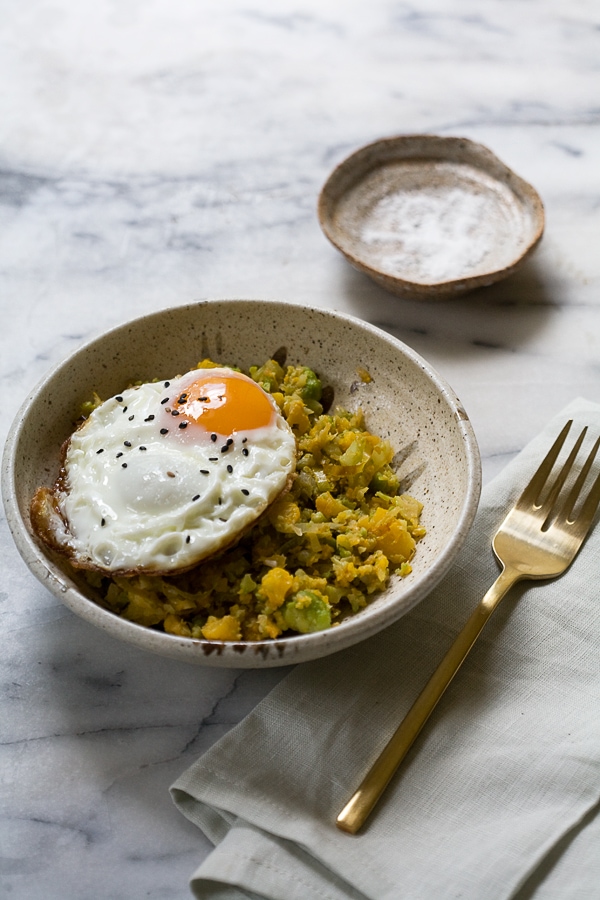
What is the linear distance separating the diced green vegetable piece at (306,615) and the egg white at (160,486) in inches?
11.2

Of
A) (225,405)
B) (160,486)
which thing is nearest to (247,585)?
(160,486)

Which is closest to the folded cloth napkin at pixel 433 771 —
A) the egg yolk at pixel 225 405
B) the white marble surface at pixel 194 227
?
the white marble surface at pixel 194 227

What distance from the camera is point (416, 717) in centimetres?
259

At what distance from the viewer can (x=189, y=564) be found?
261 cm

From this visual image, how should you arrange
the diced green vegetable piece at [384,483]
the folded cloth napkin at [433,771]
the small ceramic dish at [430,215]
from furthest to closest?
the small ceramic dish at [430,215] < the diced green vegetable piece at [384,483] < the folded cloth napkin at [433,771]

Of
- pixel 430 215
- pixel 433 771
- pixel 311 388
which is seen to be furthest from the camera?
pixel 430 215

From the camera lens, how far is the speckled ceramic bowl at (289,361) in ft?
8.00

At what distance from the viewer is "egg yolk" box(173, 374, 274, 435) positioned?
291 centimetres

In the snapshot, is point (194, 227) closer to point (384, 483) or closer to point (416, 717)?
point (384, 483)

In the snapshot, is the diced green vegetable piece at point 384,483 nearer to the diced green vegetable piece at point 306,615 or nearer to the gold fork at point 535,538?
the gold fork at point 535,538

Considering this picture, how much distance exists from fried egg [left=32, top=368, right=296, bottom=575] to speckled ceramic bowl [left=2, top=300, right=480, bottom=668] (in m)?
0.14

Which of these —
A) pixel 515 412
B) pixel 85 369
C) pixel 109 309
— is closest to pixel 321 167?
pixel 109 309

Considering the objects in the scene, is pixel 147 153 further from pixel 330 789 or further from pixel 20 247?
pixel 330 789

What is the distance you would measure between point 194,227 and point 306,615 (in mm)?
2828
